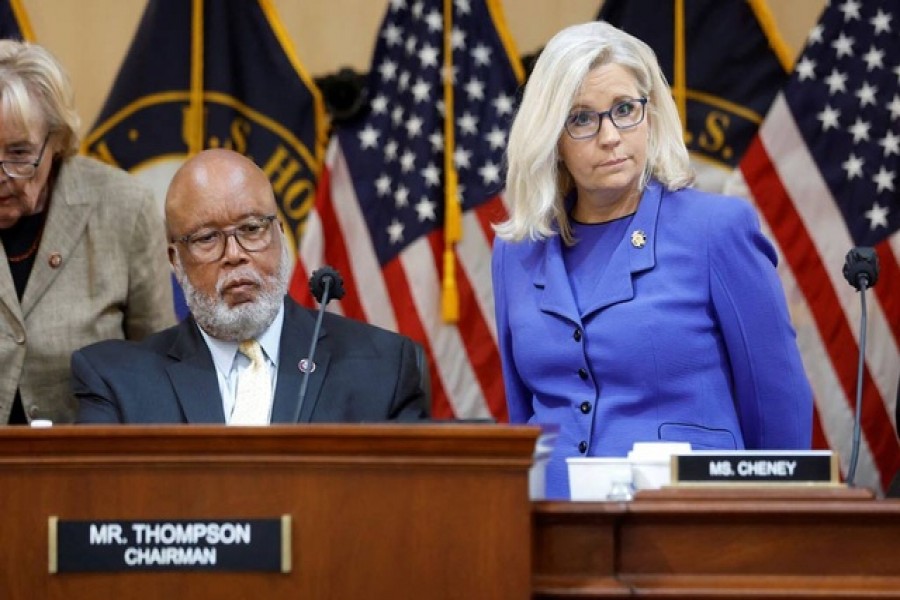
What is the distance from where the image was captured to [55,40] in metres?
5.76

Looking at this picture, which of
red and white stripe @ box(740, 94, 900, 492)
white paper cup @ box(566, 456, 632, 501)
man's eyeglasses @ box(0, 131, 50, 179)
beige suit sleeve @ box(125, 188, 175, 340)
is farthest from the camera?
red and white stripe @ box(740, 94, 900, 492)

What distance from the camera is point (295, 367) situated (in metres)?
3.35

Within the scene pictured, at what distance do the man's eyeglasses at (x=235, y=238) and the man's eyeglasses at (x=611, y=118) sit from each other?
0.73 meters

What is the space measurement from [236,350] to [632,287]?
914mm

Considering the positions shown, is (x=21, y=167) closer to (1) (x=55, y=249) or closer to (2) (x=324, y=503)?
(1) (x=55, y=249)

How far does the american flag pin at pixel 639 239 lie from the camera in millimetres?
3150

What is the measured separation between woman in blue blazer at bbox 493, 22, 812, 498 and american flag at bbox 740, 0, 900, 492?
2024 millimetres

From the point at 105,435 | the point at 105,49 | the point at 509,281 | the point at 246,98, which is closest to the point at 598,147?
the point at 509,281

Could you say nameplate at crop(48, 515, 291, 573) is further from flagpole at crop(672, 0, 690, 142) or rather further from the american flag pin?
flagpole at crop(672, 0, 690, 142)

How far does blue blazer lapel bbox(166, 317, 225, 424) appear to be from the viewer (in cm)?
327

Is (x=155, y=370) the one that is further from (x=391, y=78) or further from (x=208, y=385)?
(x=391, y=78)

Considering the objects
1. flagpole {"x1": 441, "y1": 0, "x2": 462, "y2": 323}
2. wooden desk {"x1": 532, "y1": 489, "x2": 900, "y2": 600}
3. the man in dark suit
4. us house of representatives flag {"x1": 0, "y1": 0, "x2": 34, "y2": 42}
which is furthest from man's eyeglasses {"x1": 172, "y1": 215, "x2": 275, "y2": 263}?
us house of representatives flag {"x1": 0, "y1": 0, "x2": 34, "y2": 42}

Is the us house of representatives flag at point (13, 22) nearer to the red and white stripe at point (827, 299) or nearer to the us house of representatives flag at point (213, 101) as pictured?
the us house of representatives flag at point (213, 101)

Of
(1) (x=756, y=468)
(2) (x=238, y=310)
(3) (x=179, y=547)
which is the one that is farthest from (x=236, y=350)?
(1) (x=756, y=468)
